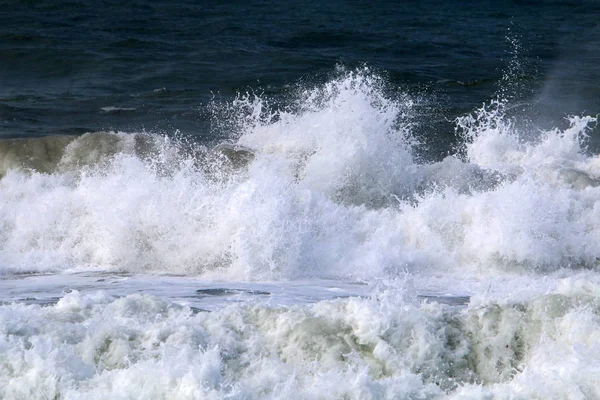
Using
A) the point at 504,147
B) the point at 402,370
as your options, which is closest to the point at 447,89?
the point at 504,147

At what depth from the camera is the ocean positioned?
6.93 metres

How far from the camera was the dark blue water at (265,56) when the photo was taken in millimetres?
17297

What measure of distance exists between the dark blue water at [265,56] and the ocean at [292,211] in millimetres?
86

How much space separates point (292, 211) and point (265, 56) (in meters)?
10.5

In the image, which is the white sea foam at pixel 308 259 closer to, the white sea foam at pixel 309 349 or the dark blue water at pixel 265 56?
the white sea foam at pixel 309 349

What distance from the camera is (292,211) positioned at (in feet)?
36.2

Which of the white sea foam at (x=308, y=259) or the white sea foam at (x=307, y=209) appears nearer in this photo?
the white sea foam at (x=308, y=259)

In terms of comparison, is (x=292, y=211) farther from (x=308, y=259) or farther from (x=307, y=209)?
(x=308, y=259)

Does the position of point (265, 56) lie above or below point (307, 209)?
above

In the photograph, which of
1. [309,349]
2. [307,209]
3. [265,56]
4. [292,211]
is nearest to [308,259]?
[292,211]

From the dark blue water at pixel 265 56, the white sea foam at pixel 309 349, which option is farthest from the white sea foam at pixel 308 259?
the dark blue water at pixel 265 56

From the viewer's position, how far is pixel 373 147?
1288 centimetres

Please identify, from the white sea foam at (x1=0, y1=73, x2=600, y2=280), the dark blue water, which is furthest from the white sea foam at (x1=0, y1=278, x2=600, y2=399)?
the dark blue water

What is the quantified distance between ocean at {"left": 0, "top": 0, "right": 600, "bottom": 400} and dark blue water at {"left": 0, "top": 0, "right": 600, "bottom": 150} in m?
0.09
